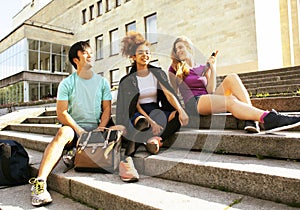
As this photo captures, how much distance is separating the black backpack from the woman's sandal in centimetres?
155

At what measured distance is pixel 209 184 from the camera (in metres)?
2.15

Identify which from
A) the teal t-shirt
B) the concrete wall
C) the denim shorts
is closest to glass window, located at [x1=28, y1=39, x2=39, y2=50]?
the concrete wall

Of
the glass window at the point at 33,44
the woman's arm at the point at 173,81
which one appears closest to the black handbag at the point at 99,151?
the woman's arm at the point at 173,81

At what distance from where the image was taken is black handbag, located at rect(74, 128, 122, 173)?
2598 mm

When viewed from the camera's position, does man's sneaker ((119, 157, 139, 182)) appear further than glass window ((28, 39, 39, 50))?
No

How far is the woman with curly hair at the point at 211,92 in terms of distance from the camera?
8.15 feet

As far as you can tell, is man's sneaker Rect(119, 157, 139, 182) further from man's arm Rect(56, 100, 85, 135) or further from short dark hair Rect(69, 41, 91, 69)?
short dark hair Rect(69, 41, 91, 69)

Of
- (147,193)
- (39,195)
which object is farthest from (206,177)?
(39,195)

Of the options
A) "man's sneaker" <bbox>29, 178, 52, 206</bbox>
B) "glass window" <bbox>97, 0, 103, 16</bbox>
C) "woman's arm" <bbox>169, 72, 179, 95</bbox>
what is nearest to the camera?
"man's sneaker" <bbox>29, 178, 52, 206</bbox>

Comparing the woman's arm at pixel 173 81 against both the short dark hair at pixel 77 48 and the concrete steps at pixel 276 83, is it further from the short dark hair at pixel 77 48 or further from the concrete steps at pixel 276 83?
the concrete steps at pixel 276 83

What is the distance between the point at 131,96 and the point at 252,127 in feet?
4.54

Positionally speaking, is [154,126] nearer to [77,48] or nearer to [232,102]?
[232,102]

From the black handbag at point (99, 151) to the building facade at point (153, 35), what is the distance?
73cm

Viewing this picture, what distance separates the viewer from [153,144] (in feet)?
8.70
